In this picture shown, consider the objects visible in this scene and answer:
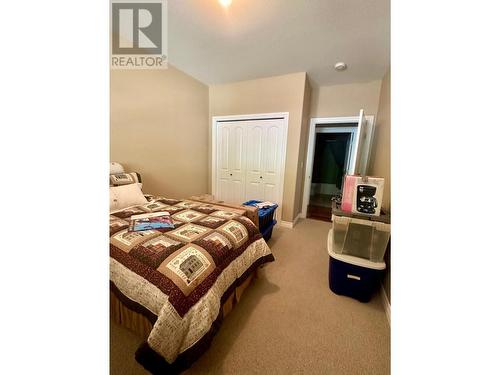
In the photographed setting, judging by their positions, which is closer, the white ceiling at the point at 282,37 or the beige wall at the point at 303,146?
the white ceiling at the point at 282,37

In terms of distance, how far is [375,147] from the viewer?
2785mm

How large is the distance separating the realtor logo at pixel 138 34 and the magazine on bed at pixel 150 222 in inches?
75.1

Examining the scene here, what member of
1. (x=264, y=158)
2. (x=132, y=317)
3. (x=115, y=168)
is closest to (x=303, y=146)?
(x=264, y=158)

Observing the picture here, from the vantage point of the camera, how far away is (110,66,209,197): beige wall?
2250 millimetres

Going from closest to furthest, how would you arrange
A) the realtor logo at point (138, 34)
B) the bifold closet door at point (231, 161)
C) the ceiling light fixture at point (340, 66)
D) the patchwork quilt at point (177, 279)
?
the patchwork quilt at point (177, 279)
the realtor logo at point (138, 34)
the ceiling light fixture at point (340, 66)
the bifold closet door at point (231, 161)

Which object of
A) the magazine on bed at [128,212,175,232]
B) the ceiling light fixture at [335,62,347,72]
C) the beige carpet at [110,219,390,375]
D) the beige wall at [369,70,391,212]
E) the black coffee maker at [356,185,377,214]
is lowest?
the beige carpet at [110,219,390,375]

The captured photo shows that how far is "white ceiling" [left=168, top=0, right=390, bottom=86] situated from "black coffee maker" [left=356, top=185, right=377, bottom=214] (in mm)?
1598

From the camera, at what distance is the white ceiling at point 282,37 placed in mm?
1646

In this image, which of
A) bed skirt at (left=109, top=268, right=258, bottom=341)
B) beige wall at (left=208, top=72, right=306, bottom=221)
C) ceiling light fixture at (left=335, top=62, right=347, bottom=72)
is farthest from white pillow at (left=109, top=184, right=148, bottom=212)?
ceiling light fixture at (left=335, top=62, right=347, bottom=72)

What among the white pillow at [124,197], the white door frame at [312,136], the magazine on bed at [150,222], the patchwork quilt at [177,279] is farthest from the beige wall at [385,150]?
the white pillow at [124,197]

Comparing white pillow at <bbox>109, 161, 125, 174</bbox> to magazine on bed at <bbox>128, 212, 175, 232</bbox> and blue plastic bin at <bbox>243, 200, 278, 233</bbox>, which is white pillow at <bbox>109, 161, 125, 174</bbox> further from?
blue plastic bin at <bbox>243, 200, 278, 233</bbox>

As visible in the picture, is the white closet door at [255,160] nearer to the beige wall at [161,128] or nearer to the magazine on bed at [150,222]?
the beige wall at [161,128]

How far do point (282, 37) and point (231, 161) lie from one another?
81.9 inches

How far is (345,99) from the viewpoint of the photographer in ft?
10.0
